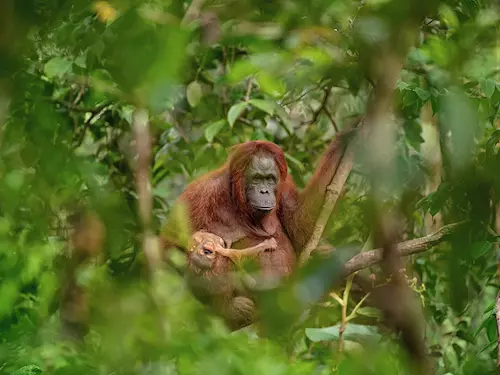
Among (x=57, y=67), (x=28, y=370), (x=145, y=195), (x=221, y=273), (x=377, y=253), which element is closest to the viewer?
(x=145, y=195)

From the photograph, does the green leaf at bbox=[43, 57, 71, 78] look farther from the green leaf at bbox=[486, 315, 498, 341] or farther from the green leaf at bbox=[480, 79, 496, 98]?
the green leaf at bbox=[486, 315, 498, 341]

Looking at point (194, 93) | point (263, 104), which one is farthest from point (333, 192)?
point (194, 93)

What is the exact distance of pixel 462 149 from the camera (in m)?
0.70

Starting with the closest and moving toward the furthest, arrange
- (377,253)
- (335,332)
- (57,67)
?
(377,253) → (335,332) → (57,67)

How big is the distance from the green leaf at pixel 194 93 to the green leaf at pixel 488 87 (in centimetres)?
196

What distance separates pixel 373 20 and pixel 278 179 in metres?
3.64

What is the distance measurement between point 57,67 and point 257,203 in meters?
1.53

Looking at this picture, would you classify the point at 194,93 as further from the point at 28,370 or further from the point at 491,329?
the point at 28,370

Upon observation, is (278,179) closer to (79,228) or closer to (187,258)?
(187,258)

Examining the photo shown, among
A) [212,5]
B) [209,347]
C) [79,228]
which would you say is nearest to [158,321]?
[209,347]

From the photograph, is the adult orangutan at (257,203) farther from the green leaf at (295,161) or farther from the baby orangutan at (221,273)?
the baby orangutan at (221,273)

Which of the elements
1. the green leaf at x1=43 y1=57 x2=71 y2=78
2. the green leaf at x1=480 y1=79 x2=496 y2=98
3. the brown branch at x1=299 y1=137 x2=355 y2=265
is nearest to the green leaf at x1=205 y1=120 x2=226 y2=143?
the green leaf at x1=43 y1=57 x2=71 y2=78

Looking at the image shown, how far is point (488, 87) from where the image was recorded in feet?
8.04

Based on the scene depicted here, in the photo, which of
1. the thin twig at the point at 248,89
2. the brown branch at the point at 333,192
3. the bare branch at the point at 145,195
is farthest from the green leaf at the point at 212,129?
the bare branch at the point at 145,195
